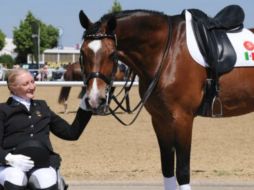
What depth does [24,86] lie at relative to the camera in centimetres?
431

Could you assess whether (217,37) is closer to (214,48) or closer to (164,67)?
(214,48)

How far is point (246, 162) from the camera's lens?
7.68 m

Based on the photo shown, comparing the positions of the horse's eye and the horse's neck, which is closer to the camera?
the horse's eye

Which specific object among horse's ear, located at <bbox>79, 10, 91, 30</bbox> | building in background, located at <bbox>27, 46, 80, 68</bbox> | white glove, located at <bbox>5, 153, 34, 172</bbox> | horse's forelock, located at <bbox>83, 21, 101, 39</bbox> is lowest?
building in background, located at <bbox>27, 46, 80, 68</bbox>

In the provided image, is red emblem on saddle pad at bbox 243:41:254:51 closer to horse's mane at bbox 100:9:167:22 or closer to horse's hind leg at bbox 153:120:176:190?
horse's mane at bbox 100:9:167:22

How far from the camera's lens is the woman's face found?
4.31 metres

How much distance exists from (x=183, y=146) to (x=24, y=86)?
A: 58.5 inches

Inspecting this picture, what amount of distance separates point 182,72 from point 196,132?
230 inches

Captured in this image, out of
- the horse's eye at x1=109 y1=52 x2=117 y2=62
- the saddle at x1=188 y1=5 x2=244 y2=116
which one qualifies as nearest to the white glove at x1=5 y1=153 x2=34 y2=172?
the horse's eye at x1=109 y1=52 x2=117 y2=62

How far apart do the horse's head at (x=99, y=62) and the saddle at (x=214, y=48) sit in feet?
2.97

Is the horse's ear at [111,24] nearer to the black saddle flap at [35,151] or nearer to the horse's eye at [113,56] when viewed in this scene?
the horse's eye at [113,56]

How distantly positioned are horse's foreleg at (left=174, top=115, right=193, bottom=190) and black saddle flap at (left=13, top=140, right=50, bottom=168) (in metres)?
1.21

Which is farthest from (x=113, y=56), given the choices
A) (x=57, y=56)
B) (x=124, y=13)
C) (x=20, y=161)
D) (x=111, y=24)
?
(x=57, y=56)

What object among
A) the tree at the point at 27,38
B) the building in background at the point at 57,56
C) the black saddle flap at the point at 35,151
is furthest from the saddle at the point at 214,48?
the building in background at the point at 57,56
